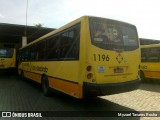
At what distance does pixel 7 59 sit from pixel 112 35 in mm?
14339

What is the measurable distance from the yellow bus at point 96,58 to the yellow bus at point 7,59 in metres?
11.8

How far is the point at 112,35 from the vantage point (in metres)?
6.99

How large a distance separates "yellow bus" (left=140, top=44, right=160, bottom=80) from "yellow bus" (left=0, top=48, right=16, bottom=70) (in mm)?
11471

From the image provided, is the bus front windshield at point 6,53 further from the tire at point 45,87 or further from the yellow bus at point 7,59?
the tire at point 45,87

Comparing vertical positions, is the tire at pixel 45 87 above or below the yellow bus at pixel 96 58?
below

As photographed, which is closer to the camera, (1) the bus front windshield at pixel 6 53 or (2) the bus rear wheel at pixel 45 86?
(2) the bus rear wheel at pixel 45 86

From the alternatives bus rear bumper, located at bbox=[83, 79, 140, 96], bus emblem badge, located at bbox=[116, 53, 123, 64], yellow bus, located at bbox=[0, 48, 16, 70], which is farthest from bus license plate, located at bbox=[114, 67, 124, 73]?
yellow bus, located at bbox=[0, 48, 16, 70]

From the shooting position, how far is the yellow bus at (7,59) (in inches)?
738

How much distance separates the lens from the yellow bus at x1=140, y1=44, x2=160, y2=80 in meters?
13.6

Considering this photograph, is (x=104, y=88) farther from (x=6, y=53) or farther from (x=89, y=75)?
(x=6, y=53)

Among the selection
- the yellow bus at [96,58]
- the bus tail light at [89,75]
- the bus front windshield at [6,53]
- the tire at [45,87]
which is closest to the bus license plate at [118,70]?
the yellow bus at [96,58]

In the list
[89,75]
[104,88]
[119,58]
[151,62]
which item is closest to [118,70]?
[119,58]

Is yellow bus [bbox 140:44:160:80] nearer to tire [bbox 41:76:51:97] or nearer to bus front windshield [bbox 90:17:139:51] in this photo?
bus front windshield [bbox 90:17:139:51]

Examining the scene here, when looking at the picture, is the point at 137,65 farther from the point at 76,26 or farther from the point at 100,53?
the point at 76,26
